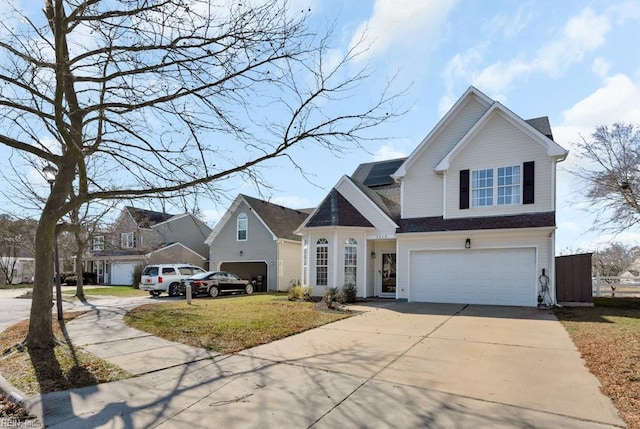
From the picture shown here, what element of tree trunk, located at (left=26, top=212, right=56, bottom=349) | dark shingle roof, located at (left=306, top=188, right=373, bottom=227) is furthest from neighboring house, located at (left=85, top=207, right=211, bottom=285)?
tree trunk, located at (left=26, top=212, right=56, bottom=349)

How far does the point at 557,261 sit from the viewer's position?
15.3 meters

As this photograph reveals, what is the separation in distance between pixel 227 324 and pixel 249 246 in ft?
55.5

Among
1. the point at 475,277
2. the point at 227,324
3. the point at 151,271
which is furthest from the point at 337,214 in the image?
the point at 151,271

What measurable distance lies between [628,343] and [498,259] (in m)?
7.15

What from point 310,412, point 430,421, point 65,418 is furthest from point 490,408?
point 65,418

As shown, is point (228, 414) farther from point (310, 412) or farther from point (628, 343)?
point (628, 343)

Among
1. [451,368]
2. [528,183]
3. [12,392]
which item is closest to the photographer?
[12,392]

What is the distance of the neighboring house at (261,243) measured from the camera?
83.5 feet

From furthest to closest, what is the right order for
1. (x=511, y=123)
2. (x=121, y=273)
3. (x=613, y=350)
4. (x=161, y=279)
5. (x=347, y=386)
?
(x=121, y=273)
(x=161, y=279)
(x=511, y=123)
(x=613, y=350)
(x=347, y=386)

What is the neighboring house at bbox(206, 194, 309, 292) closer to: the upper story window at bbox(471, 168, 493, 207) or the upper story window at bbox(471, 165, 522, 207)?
the upper story window at bbox(471, 168, 493, 207)

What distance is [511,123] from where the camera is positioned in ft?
48.3

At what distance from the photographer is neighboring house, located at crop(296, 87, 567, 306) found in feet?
46.3

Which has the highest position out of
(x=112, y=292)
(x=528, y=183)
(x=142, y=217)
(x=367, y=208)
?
(x=528, y=183)

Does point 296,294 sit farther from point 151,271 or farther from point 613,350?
point 613,350
